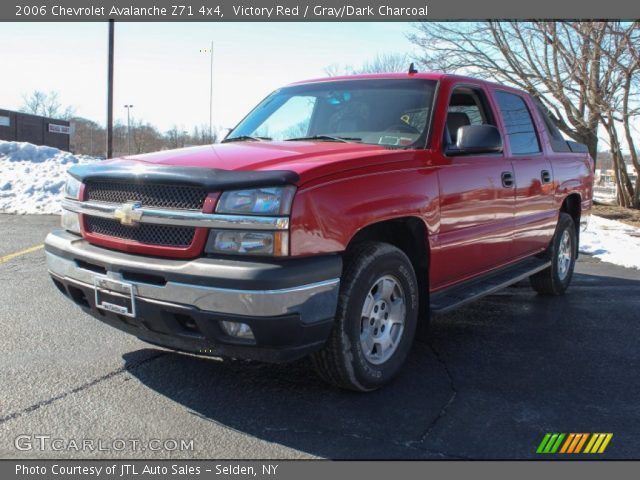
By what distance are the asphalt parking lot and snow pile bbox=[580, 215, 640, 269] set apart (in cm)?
383

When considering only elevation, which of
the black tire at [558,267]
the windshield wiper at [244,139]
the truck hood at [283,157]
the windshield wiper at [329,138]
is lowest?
the black tire at [558,267]

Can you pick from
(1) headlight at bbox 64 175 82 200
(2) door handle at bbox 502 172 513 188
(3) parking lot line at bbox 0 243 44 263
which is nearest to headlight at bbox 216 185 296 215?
(1) headlight at bbox 64 175 82 200

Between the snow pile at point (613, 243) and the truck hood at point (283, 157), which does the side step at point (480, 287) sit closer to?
the truck hood at point (283, 157)

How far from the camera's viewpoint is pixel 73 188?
3.68 m

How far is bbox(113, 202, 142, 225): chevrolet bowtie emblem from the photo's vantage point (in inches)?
122

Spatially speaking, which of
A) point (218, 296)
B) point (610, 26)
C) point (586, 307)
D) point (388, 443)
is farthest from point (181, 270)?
point (610, 26)

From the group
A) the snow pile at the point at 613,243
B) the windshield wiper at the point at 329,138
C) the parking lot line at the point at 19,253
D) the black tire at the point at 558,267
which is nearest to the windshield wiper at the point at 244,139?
the windshield wiper at the point at 329,138

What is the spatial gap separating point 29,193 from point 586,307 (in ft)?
40.7

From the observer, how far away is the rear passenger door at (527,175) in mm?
4988

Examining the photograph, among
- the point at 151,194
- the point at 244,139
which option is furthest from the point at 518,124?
the point at 151,194

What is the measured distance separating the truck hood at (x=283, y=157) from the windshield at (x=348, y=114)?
28 centimetres

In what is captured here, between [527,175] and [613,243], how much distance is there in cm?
566

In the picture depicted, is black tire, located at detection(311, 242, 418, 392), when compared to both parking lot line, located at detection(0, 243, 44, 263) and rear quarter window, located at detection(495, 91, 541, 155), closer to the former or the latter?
rear quarter window, located at detection(495, 91, 541, 155)

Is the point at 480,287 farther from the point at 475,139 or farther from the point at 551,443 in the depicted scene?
the point at 551,443
